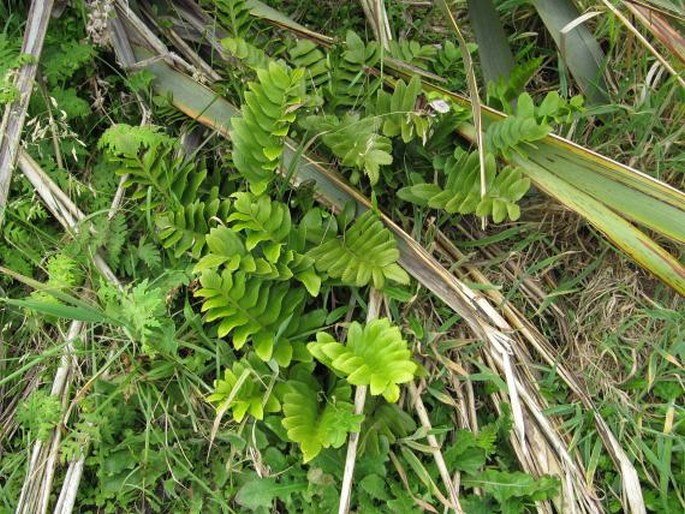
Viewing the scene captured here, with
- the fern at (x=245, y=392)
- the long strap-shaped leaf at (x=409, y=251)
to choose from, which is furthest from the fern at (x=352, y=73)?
the fern at (x=245, y=392)

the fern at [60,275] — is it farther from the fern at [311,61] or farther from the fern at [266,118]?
the fern at [311,61]

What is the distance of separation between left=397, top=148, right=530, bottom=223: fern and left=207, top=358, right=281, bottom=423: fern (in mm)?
603

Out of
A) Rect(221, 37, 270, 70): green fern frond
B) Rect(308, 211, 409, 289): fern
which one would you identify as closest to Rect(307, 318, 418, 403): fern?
Rect(308, 211, 409, 289): fern

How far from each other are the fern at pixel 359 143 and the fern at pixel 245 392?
561 millimetres

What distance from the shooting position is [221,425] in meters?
1.84

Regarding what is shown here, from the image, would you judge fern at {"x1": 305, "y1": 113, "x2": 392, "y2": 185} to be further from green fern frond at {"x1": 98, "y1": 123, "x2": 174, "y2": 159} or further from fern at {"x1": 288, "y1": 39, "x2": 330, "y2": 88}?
green fern frond at {"x1": 98, "y1": 123, "x2": 174, "y2": 159}

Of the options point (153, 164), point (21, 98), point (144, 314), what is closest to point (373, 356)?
point (144, 314)

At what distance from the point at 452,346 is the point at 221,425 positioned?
652 mm

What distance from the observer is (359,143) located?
1753 millimetres

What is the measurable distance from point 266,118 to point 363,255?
16.5 inches

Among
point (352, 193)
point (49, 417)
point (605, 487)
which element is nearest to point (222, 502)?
point (49, 417)

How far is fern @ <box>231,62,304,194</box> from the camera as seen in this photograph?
1668mm

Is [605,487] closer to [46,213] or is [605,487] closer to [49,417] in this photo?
[49,417]

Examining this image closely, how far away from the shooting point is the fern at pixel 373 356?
1.59 meters
